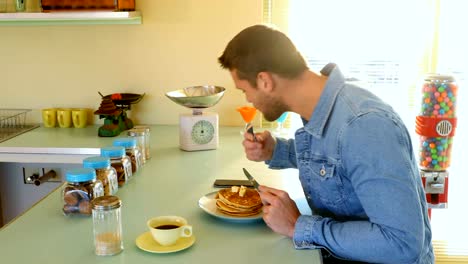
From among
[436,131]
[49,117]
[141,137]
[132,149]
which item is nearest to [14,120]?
[49,117]

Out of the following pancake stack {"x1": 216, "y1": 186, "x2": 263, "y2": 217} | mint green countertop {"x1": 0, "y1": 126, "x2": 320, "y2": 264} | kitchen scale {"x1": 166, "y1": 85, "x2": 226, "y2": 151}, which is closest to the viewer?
mint green countertop {"x1": 0, "y1": 126, "x2": 320, "y2": 264}

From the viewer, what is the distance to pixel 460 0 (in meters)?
2.88

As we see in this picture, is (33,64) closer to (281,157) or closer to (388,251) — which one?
(281,157)

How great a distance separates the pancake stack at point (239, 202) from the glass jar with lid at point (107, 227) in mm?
354

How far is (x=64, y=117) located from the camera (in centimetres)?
305

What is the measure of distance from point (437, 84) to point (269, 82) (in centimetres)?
117

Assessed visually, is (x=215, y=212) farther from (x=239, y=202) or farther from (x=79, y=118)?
(x=79, y=118)

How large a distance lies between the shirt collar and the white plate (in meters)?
0.33

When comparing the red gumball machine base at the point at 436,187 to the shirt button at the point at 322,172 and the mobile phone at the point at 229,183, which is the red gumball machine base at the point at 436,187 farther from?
the shirt button at the point at 322,172

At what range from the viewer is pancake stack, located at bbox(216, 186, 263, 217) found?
1.65 m

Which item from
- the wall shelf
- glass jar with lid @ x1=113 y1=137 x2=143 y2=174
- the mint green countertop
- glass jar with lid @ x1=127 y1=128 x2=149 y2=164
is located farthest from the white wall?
glass jar with lid @ x1=113 y1=137 x2=143 y2=174

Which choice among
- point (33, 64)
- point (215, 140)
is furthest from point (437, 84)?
point (33, 64)

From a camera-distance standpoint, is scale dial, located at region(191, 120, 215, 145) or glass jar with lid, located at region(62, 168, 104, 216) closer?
glass jar with lid, located at region(62, 168, 104, 216)

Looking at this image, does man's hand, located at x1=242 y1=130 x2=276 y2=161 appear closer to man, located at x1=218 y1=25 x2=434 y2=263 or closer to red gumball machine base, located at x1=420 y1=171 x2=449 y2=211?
man, located at x1=218 y1=25 x2=434 y2=263
